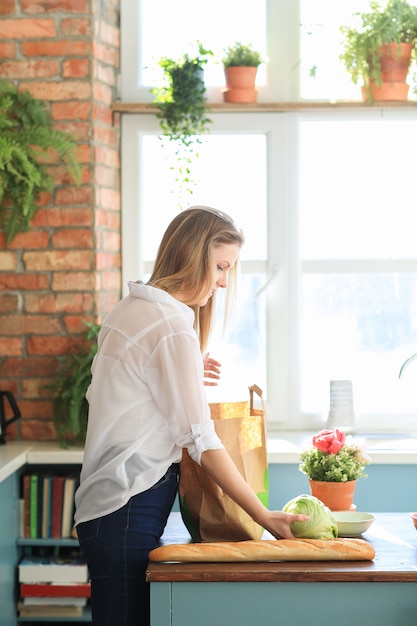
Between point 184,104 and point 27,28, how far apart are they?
66 cm

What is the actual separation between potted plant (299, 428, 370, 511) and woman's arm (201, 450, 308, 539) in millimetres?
334

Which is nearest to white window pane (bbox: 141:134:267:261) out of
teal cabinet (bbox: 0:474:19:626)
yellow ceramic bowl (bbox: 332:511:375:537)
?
teal cabinet (bbox: 0:474:19:626)

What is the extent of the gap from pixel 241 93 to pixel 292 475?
153cm

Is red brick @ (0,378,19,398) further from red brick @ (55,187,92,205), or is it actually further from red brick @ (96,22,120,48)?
red brick @ (96,22,120,48)

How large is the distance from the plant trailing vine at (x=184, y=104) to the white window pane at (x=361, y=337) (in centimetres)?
73

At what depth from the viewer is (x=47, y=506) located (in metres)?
3.28

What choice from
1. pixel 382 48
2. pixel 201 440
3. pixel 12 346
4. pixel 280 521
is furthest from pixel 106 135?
pixel 280 521

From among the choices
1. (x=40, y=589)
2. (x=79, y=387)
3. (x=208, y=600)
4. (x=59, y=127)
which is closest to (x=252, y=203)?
(x=59, y=127)

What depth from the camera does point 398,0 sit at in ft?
11.7

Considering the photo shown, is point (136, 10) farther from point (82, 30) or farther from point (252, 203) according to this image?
point (252, 203)

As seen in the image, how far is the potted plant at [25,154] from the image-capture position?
3.30 metres

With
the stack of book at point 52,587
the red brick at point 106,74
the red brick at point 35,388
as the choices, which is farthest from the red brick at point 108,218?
the stack of book at point 52,587

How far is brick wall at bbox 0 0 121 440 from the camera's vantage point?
3469mm

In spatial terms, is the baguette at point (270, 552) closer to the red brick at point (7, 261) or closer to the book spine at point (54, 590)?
the book spine at point (54, 590)
